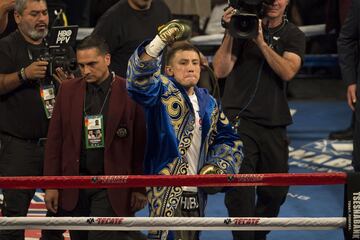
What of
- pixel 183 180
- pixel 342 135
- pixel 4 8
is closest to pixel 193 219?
pixel 183 180

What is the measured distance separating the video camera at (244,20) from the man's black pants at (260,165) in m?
0.92

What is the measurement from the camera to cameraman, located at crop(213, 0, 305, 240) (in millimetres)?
6621

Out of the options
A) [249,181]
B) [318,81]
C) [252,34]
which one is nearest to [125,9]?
[252,34]

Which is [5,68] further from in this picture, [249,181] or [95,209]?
[249,181]

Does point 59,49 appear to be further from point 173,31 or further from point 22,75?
point 173,31

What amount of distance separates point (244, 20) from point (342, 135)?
14.8ft

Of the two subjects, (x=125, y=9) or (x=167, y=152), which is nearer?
(x=167, y=152)

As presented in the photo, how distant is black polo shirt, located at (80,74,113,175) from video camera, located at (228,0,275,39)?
845mm

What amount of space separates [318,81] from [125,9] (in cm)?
583

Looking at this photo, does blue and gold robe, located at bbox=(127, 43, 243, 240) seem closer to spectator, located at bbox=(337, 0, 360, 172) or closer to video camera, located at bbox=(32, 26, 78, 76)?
spectator, located at bbox=(337, 0, 360, 172)

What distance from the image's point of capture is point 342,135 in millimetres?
10258

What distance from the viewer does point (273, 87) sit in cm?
677

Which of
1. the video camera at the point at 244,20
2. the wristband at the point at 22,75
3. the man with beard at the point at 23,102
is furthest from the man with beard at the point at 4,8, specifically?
the video camera at the point at 244,20

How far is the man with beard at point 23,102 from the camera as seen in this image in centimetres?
654
